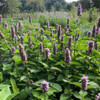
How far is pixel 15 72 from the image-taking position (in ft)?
8.17

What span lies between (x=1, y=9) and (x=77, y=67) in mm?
29712

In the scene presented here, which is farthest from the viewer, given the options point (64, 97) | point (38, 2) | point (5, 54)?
point (38, 2)

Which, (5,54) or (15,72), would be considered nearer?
(15,72)

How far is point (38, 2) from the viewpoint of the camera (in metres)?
36.1

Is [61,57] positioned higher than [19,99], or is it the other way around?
[61,57]

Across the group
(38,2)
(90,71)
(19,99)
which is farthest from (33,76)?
(38,2)

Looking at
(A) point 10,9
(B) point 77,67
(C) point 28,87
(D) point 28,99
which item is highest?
(A) point 10,9

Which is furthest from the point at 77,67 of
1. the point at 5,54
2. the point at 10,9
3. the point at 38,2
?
the point at 38,2

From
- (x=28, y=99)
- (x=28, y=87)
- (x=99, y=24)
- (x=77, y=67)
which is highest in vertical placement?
(x=99, y=24)

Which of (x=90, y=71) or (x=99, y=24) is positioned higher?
(x=99, y=24)

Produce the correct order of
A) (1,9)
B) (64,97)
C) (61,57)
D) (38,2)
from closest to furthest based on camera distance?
(64,97) < (61,57) < (1,9) < (38,2)

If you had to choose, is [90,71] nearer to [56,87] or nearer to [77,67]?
[77,67]

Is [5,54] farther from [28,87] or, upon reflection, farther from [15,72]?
[28,87]

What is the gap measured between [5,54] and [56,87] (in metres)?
1.88
